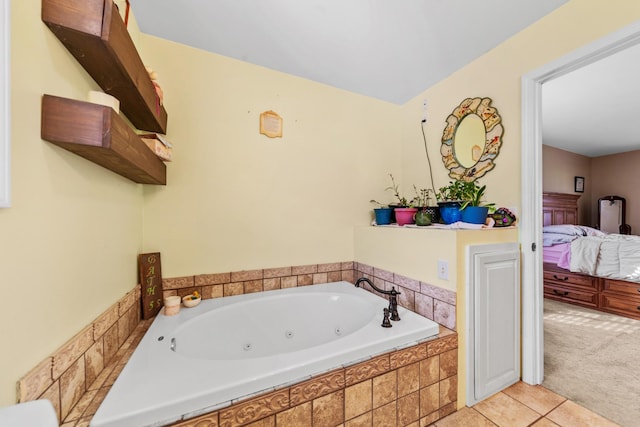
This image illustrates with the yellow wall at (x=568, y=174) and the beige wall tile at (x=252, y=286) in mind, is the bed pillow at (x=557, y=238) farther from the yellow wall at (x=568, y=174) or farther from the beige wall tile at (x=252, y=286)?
the beige wall tile at (x=252, y=286)

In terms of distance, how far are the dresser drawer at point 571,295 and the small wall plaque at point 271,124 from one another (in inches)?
157

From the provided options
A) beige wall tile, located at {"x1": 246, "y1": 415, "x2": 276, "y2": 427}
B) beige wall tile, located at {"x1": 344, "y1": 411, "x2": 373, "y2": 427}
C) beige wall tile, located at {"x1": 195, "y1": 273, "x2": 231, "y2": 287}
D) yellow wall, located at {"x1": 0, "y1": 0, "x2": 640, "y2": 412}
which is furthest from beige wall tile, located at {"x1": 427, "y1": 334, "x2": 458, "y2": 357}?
beige wall tile, located at {"x1": 195, "y1": 273, "x2": 231, "y2": 287}

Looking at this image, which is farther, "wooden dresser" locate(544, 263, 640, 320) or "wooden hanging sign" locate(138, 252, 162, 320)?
"wooden dresser" locate(544, 263, 640, 320)

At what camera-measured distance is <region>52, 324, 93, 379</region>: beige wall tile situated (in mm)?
753

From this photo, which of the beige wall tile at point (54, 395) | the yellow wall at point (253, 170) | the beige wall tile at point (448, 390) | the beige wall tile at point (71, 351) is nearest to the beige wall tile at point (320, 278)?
the yellow wall at point (253, 170)

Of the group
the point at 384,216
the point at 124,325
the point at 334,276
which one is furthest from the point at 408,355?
the point at 124,325

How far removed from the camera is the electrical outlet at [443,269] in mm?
1382

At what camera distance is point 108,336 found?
1.07 metres

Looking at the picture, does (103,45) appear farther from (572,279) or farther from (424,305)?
(572,279)

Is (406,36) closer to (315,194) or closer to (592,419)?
(315,194)

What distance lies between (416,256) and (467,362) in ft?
2.06

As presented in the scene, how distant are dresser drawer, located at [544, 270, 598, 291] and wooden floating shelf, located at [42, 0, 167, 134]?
461cm

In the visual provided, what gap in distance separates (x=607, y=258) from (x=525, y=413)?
106 inches

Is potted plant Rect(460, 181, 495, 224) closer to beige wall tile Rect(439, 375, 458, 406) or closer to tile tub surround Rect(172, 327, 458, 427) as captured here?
tile tub surround Rect(172, 327, 458, 427)
